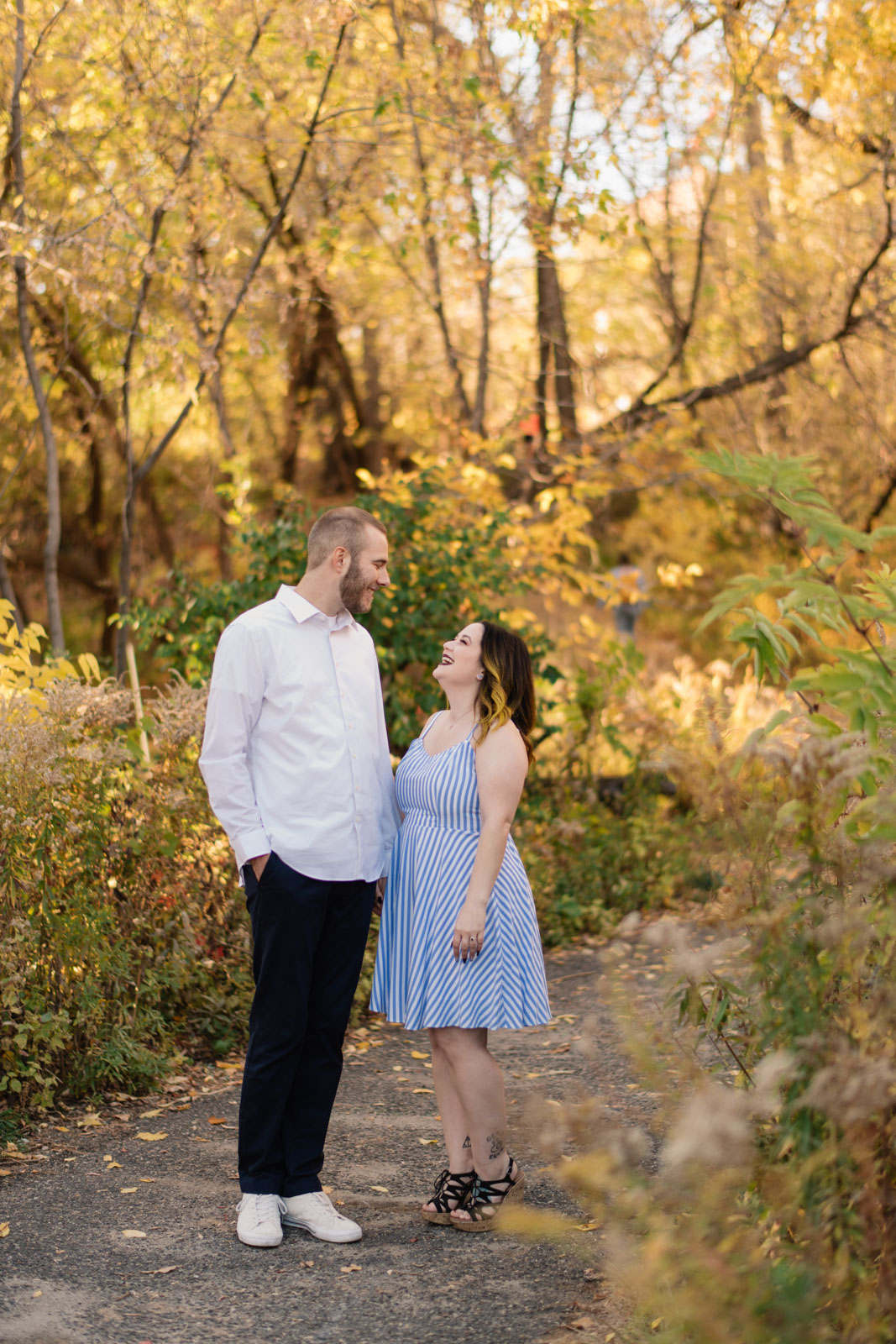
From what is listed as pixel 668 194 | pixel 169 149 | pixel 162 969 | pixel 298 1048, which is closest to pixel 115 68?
pixel 169 149

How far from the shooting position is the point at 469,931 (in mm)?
3381

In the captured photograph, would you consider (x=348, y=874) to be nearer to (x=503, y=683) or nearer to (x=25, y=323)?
(x=503, y=683)

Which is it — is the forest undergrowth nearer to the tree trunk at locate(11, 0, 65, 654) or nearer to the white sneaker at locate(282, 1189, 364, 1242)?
the white sneaker at locate(282, 1189, 364, 1242)

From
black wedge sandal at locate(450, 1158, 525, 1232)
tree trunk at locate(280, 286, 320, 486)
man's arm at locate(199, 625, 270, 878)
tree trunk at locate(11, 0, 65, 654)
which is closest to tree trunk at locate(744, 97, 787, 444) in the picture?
tree trunk at locate(280, 286, 320, 486)

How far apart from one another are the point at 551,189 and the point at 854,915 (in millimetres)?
7123

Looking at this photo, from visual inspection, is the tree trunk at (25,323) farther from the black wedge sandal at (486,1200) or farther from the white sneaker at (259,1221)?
the black wedge sandal at (486,1200)

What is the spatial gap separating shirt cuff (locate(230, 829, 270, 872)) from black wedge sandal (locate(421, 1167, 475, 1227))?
1.07 metres

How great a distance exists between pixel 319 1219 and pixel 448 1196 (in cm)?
36

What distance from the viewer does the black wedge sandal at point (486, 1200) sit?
11.3ft

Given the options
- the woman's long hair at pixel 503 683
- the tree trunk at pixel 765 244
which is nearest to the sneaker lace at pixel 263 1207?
the woman's long hair at pixel 503 683

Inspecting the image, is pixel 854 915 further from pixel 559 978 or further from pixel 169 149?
pixel 169 149

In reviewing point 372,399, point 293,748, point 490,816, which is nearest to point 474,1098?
point 490,816

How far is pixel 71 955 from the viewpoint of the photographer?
14.5 ft

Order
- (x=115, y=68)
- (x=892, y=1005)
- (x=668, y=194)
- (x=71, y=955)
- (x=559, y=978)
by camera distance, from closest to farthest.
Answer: (x=892, y=1005) < (x=71, y=955) < (x=559, y=978) < (x=115, y=68) < (x=668, y=194)
